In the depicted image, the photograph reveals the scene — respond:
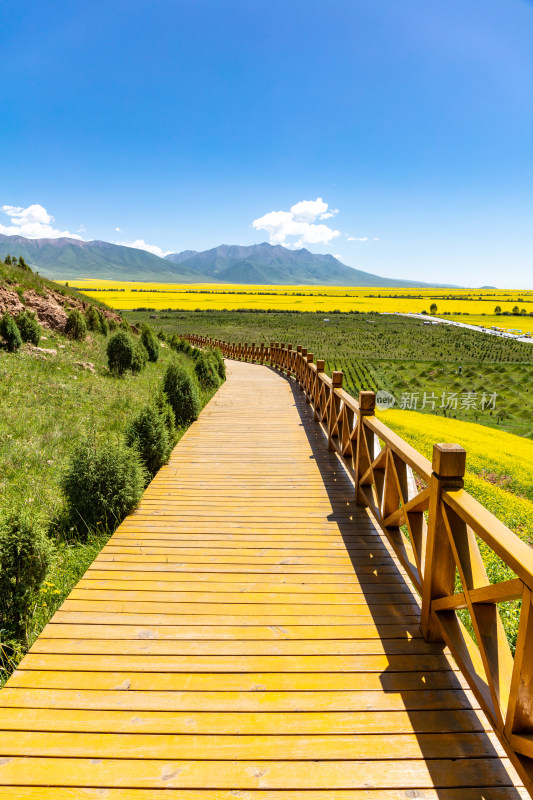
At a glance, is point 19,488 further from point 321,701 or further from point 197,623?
point 321,701

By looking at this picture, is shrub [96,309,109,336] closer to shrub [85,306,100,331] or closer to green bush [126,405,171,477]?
shrub [85,306,100,331]

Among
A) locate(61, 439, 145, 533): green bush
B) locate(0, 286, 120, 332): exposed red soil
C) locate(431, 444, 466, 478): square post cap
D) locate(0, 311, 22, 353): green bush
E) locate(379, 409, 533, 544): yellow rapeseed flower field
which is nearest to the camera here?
locate(431, 444, 466, 478): square post cap

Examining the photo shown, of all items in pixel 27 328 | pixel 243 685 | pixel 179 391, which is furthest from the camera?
pixel 27 328

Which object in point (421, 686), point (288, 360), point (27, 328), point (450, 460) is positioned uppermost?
point (27, 328)

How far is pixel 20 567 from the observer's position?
3059mm

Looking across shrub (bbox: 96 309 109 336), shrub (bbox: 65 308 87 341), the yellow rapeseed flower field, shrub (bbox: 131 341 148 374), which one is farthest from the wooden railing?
shrub (bbox: 96 309 109 336)

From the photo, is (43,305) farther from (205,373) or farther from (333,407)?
(333,407)

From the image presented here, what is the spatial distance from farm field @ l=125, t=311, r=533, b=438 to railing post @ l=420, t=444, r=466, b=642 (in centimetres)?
1611

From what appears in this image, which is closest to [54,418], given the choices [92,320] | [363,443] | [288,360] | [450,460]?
[363,443]

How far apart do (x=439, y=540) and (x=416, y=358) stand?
101ft

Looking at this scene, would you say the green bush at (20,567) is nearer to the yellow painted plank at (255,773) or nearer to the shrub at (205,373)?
the yellow painted plank at (255,773)

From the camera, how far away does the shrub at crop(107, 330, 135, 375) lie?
13391mm

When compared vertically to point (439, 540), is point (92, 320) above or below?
above

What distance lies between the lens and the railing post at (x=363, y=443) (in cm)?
449
